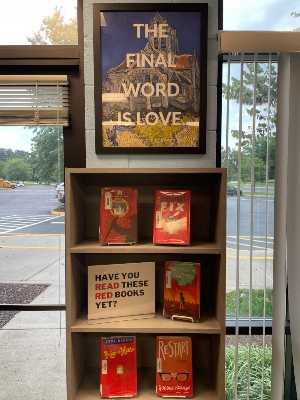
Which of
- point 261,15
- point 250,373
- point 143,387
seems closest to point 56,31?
point 261,15

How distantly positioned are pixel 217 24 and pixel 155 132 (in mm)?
617

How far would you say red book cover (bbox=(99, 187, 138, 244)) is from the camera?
1.49 metres

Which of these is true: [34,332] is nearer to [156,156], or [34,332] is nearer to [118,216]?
[118,216]

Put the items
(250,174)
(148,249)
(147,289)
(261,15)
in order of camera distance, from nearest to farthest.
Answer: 1. (148,249)
2. (147,289)
3. (250,174)
4. (261,15)

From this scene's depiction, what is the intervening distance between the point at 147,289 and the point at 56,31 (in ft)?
4.66

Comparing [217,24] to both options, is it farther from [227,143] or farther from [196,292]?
[196,292]

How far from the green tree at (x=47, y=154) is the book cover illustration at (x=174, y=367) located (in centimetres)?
100

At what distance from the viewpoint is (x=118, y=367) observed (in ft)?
4.96

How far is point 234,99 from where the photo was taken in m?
1.64

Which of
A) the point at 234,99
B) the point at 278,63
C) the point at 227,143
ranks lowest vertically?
the point at 227,143

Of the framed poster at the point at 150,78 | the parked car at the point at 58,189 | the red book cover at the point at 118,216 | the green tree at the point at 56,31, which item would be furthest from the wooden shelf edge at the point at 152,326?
the green tree at the point at 56,31

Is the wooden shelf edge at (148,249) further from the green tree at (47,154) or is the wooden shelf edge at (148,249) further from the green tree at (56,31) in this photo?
the green tree at (56,31)

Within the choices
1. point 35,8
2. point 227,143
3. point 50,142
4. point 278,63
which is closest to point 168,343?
point 227,143

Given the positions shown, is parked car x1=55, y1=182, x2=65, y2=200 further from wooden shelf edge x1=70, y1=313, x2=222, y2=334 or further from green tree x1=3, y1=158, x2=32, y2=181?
wooden shelf edge x1=70, y1=313, x2=222, y2=334
